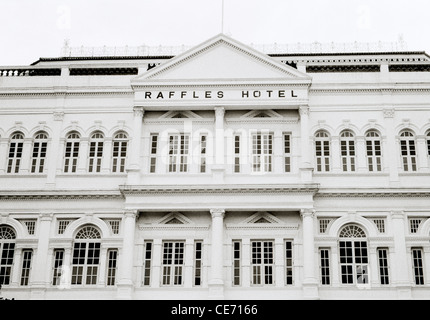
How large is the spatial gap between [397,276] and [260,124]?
9707 mm

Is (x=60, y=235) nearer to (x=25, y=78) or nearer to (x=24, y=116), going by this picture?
(x=24, y=116)

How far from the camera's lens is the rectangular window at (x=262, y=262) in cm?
2960

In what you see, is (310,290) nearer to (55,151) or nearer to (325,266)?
(325,266)

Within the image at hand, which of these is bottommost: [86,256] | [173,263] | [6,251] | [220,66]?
[173,263]

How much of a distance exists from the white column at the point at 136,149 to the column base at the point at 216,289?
609 centimetres

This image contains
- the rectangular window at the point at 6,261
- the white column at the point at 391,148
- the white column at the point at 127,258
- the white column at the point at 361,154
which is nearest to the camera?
the white column at the point at 127,258

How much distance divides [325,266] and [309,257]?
1.36m

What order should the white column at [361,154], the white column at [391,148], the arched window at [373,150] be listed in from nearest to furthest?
1. the white column at [391,148]
2. the white column at [361,154]
3. the arched window at [373,150]

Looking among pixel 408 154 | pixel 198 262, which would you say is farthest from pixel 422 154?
pixel 198 262

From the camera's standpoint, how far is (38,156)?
32406 millimetres

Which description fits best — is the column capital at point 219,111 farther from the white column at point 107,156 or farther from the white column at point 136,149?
the white column at point 107,156

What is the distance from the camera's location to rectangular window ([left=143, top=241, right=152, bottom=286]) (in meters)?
29.9

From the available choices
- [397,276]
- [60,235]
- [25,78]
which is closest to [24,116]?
[25,78]

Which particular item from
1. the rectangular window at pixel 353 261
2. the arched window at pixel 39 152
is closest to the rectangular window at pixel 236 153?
the rectangular window at pixel 353 261
